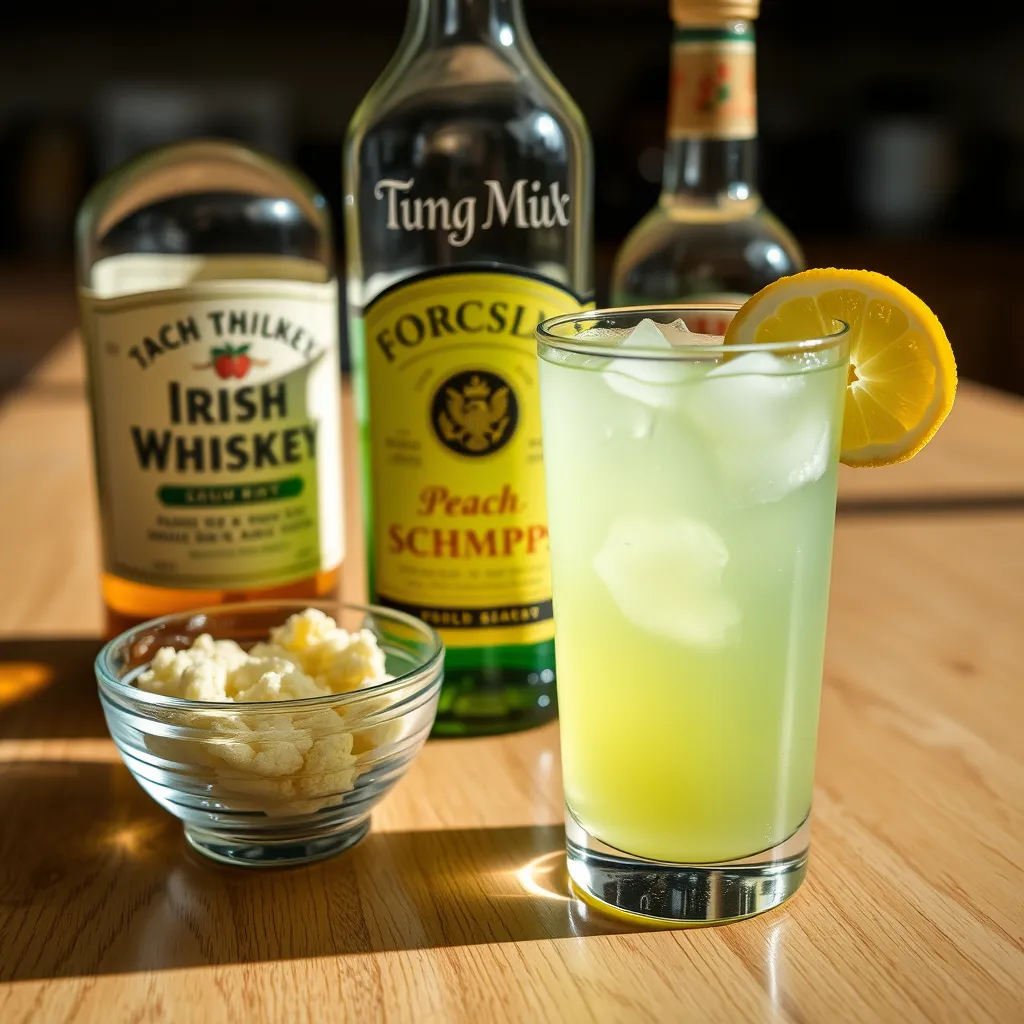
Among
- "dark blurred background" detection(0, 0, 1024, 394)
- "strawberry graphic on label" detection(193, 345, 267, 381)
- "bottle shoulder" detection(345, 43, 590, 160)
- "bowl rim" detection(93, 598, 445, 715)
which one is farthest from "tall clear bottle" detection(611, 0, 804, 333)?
"dark blurred background" detection(0, 0, 1024, 394)

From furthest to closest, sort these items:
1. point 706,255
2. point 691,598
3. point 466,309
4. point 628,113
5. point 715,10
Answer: point 628,113 → point 706,255 → point 715,10 → point 466,309 → point 691,598

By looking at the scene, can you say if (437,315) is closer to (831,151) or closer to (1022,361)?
(1022,361)

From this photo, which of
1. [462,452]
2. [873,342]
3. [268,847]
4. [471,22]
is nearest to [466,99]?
[471,22]

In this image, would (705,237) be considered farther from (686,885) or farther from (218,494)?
(686,885)

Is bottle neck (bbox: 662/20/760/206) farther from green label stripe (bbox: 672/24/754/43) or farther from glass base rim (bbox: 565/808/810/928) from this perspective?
glass base rim (bbox: 565/808/810/928)

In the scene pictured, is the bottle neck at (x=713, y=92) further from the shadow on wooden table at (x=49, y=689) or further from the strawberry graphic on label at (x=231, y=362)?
the shadow on wooden table at (x=49, y=689)

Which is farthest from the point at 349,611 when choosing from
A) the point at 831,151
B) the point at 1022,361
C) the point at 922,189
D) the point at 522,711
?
the point at 831,151

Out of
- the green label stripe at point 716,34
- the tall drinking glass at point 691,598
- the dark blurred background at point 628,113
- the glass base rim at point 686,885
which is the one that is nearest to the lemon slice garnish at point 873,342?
the tall drinking glass at point 691,598
